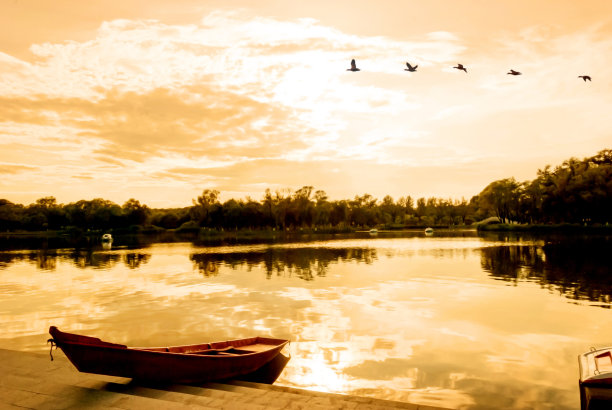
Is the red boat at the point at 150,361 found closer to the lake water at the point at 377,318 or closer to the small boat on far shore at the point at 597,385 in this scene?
the lake water at the point at 377,318

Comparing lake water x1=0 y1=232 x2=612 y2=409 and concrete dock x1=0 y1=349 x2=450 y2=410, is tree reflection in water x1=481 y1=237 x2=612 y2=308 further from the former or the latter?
concrete dock x1=0 y1=349 x2=450 y2=410

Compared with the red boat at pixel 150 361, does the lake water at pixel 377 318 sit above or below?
below

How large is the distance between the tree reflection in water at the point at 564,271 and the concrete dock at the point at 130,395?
21.7 meters

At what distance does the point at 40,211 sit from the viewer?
188375 mm

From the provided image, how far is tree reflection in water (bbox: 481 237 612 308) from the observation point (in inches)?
1116

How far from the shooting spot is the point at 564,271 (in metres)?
38.1

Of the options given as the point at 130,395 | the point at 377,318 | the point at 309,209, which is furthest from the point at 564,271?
the point at 309,209

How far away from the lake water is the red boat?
7.62 feet

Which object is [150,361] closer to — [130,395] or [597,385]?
[130,395]

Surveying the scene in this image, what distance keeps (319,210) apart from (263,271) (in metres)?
133

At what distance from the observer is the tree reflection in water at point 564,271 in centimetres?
2834

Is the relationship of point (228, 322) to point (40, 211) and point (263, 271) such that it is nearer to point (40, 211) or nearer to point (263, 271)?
point (263, 271)

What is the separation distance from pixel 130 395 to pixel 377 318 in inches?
568

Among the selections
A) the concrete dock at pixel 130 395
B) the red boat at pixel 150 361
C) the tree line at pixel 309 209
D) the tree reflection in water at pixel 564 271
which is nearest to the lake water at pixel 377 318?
the tree reflection in water at pixel 564 271
